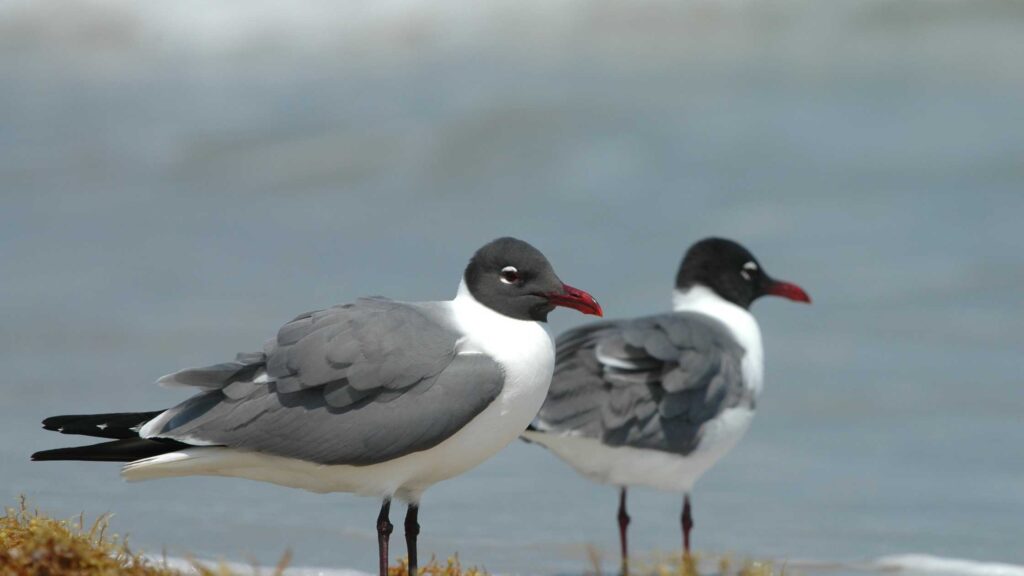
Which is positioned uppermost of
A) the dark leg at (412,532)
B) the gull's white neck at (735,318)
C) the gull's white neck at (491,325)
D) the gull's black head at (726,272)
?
the gull's white neck at (491,325)

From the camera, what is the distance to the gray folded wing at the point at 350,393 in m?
6.00

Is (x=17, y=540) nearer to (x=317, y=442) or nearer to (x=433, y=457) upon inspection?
(x=317, y=442)

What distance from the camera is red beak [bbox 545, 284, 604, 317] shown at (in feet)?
21.4

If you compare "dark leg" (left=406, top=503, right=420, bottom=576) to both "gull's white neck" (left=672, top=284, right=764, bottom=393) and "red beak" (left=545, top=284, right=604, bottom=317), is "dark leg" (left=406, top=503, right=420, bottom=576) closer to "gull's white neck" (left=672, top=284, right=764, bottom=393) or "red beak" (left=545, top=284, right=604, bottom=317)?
"red beak" (left=545, top=284, right=604, bottom=317)

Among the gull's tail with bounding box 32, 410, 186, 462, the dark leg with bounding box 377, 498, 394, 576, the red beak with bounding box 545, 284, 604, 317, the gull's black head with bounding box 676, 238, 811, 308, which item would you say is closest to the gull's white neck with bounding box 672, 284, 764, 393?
the gull's black head with bounding box 676, 238, 811, 308

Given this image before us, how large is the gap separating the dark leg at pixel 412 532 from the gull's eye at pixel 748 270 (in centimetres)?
484

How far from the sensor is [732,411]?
8945mm

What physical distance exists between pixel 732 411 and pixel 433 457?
333 cm

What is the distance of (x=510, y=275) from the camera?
6.59m

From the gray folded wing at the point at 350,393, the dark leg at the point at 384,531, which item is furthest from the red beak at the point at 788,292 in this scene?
the dark leg at the point at 384,531

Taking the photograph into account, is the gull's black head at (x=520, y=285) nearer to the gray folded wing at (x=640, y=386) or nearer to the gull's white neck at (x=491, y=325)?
the gull's white neck at (x=491, y=325)

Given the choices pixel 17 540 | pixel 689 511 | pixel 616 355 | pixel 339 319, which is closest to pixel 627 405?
pixel 616 355

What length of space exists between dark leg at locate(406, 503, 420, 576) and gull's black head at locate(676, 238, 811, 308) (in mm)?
4650

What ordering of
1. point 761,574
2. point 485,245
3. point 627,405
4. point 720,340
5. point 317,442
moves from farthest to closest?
point 720,340
point 627,405
point 485,245
point 317,442
point 761,574
